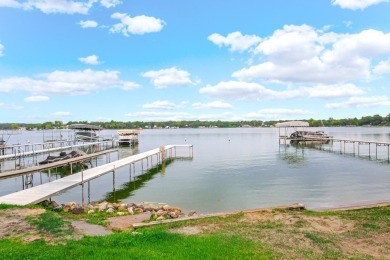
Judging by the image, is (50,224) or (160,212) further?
(160,212)

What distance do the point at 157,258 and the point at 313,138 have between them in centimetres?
6503

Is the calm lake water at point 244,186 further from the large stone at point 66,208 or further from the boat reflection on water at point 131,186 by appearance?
the large stone at point 66,208

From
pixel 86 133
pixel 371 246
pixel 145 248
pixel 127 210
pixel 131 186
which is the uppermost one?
pixel 86 133

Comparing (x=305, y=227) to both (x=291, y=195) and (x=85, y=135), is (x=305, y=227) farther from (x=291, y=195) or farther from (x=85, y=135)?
(x=85, y=135)

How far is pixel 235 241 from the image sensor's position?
8.55 metres

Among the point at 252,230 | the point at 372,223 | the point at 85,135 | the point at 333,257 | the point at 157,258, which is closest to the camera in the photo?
the point at 157,258

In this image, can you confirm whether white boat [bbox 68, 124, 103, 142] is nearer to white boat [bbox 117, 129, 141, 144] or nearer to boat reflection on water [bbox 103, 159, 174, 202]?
white boat [bbox 117, 129, 141, 144]

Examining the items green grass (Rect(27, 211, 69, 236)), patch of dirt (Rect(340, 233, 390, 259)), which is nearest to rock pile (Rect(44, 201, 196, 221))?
green grass (Rect(27, 211, 69, 236))

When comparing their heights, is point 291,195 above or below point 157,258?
below

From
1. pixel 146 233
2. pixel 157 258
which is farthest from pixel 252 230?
pixel 157 258

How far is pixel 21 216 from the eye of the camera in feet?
36.6

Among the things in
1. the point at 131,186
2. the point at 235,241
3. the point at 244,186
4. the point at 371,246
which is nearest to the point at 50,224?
the point at 235,241

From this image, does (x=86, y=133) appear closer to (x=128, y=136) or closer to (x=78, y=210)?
(x=128, y=136)

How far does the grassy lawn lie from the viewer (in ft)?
24.3
